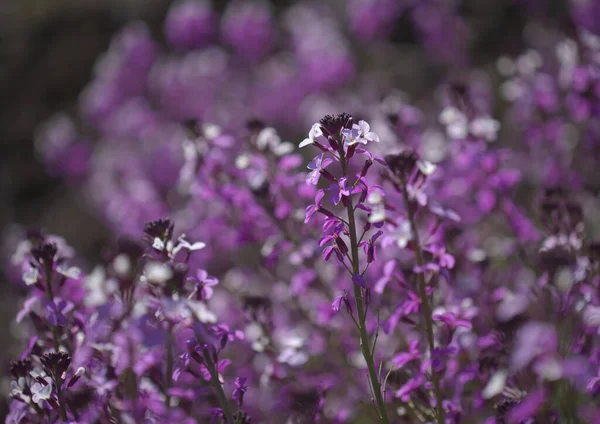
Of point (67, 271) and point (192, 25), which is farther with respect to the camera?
point (192, 25)

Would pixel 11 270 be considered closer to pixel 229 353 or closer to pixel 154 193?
pixel 154 193

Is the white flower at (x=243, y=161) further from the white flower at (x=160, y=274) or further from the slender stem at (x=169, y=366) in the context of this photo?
the white flower at (x=160, y=274)

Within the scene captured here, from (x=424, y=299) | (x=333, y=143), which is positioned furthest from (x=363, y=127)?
(x=424, y=299)

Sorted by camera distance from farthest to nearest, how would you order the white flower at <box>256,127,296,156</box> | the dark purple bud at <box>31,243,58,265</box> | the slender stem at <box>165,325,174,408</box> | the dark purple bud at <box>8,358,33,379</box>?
the white flower at <box>256,127,296,156</box>, the dark purple bud at <box>31,243,58,265</box>, the dark purple bud at <box>8,358,33,379</box>, the slender stem at <box>165,325,174,408</box>

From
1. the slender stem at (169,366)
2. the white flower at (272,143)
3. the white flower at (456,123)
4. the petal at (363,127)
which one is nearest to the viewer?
the slender stem at (169,366)

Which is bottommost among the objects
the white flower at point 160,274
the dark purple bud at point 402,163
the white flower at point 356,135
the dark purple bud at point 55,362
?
the dark purple bud at point 55,362

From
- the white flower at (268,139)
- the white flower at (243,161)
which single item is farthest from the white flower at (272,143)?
the white flower at (243,161)

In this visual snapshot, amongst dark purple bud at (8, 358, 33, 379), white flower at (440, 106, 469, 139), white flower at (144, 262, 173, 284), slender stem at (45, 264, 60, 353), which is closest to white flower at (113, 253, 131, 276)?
white flower at (144, 262, 173, 284)

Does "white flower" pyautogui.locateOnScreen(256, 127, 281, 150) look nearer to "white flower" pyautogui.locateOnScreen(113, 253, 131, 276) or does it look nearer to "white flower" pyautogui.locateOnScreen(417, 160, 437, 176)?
"white flower" pyautogui.locateOnScreen(417, 160, 437, 176)

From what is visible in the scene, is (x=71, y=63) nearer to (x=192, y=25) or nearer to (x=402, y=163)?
(x=192, y=25)

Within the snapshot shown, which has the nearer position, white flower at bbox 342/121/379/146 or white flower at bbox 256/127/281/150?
white flower at bbox 342/121/379/146
